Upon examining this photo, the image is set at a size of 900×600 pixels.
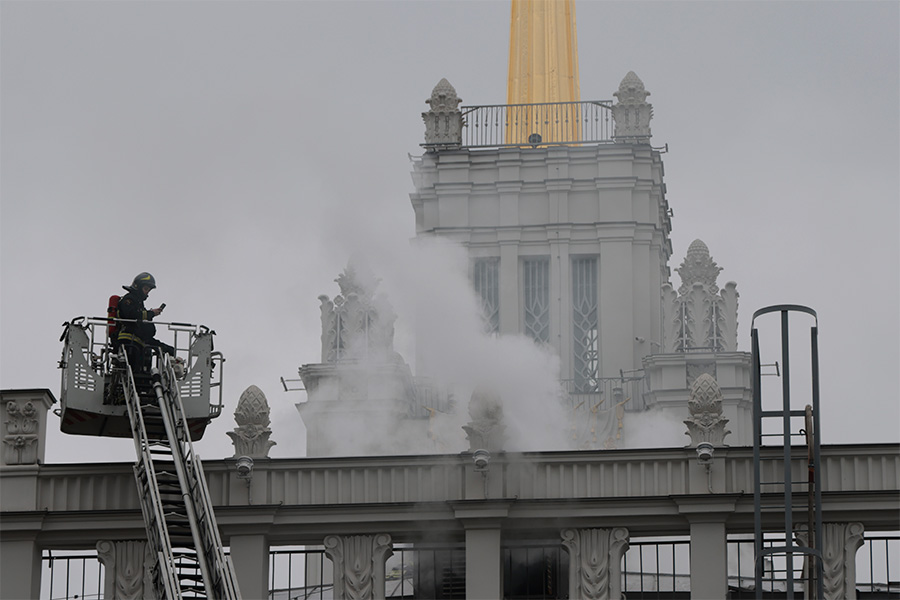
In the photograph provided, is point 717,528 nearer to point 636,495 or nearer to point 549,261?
point 636,495

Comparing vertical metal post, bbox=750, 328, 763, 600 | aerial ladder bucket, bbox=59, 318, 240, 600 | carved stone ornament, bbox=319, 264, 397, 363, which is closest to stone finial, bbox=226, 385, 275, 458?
aerial ladder bucket, bbox=59, 318, 240, 600

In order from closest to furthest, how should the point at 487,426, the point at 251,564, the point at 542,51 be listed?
the point at 251,564, the point at 487,426, the point at 542,51

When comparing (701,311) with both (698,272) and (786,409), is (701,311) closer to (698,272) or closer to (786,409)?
(698,272)

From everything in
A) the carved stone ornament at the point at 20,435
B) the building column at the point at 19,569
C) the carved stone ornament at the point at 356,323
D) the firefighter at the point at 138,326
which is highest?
the carved stone ornament at the point at 356,323

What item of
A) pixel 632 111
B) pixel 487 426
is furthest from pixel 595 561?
pixel 632 111

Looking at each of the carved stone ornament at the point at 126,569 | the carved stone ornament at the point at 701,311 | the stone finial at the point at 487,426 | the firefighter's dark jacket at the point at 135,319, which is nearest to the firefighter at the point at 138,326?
the firefighter's dark jacket at the point at 135,319

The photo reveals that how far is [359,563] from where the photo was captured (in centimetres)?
3853

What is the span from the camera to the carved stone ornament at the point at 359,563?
1508 inches

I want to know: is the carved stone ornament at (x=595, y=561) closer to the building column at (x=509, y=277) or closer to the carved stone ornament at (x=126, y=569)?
the carved stone ornament at (x=126, y=569)

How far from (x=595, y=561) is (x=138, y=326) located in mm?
8907

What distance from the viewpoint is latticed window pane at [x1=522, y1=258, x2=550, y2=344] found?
6222cm

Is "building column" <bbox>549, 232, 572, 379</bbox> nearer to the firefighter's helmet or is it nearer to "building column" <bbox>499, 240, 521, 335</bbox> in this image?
"building column" <bbox>499, 240, 521, 335</bbox>

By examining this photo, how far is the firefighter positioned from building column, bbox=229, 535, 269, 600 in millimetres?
3623

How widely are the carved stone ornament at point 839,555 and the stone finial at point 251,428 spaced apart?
954 cm
